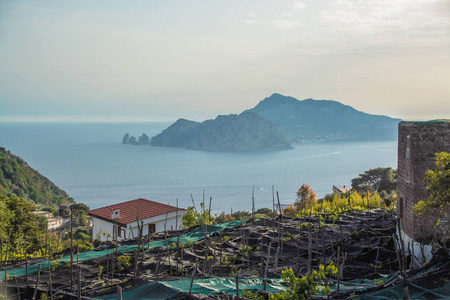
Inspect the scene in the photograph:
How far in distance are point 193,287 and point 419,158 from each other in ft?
22.8

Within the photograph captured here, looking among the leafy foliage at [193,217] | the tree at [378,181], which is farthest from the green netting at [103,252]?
the tree at [378,181]

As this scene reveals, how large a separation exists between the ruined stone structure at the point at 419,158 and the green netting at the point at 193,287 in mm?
4957

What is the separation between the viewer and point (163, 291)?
6.41m

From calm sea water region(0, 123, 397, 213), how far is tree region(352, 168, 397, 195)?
32.6 m

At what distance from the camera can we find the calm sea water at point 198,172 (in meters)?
87.7

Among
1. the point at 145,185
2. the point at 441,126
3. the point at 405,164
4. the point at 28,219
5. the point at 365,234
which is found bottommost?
the point at 145,185

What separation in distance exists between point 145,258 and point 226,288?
15.3 ft

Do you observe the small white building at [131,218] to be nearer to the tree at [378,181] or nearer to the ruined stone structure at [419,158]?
the ruined stone structure at [419,158]

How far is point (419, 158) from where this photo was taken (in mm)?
10062

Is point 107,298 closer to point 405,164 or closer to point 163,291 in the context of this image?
point 163,291

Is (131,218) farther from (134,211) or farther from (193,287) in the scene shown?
(193,287)

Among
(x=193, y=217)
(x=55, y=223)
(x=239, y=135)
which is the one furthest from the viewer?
(x=239, y=135)

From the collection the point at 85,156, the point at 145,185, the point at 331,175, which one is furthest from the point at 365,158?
the point at 85,156

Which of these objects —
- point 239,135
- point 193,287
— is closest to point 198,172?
point 239,135
